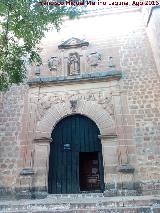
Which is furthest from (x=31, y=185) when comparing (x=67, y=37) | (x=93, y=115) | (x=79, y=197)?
(x=67, y=37)

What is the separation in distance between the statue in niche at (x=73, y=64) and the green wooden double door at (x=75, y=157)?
1530 mm

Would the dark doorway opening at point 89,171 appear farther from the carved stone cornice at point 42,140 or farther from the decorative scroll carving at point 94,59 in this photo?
the decorative scroll carving at point 94,59

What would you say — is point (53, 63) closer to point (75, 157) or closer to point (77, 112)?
point (77, 112)

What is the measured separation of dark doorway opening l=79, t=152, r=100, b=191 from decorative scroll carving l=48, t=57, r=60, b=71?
2.87m

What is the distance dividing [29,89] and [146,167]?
4.22 metres

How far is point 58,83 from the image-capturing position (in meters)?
8.54

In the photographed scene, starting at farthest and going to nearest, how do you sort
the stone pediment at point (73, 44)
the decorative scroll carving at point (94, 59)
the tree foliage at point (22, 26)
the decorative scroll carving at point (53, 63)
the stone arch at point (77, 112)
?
the stone pediment at point (73, 44)
the decorative scroll carving at point (53, 63)
the decorative scroll carving at point (94, 59)
the stone arch at point (77, 112)
the tree foliage at point (22, 26)

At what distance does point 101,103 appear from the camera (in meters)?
8.04

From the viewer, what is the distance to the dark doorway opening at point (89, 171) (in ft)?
26.1

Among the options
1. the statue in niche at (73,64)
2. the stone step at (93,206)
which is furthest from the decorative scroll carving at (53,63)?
the stone step at (93,206)

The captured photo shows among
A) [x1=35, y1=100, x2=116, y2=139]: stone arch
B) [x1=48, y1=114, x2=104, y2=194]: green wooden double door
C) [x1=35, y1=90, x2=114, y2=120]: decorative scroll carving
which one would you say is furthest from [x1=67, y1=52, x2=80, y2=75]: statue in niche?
[x1=48, y1=114, x2=104, y2=194]: green wooden double door

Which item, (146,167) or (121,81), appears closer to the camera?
(146,167)

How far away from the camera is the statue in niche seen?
8.84 metres

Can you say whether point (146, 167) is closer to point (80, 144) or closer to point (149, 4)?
point (80, 144)
